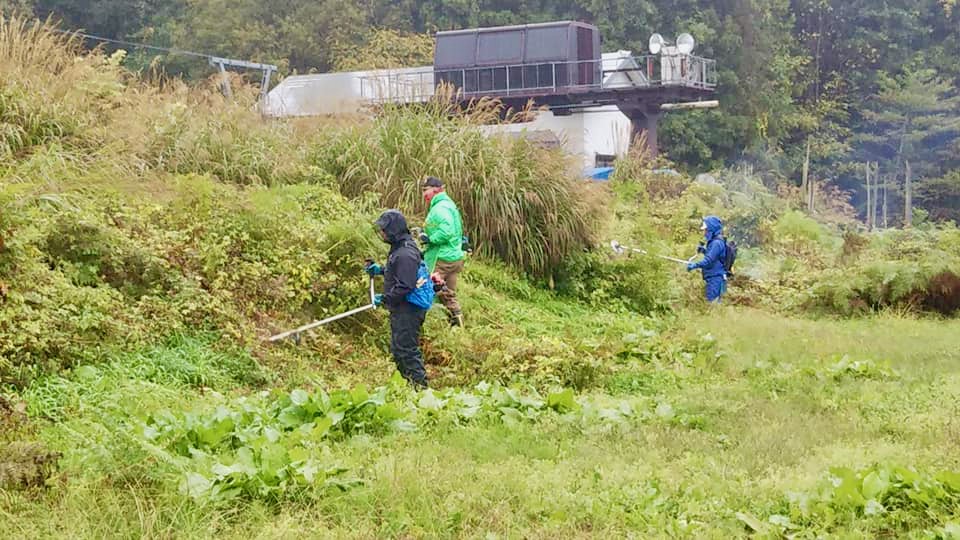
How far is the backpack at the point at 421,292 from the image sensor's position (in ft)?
29.9

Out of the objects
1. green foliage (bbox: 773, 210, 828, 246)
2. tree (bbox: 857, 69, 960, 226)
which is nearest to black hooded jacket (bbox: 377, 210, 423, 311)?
green foliage (bbox: 773, 210, 828, 246)

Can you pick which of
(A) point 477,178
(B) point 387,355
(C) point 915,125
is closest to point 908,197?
(C) point 915,125

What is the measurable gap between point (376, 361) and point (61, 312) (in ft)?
9.71

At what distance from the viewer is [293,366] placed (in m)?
9.16

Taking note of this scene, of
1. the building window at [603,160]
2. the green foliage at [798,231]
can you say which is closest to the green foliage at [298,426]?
the green foliage at [798,231]

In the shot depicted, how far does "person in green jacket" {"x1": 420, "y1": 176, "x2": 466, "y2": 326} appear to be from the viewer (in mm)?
11289

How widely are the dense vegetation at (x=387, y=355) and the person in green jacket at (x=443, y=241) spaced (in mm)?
500

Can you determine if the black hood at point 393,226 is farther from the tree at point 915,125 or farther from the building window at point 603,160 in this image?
the tree at point 915,125

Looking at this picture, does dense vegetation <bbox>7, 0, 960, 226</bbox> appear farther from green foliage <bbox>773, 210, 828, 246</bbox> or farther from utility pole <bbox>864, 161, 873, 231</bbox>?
green foliage <bbox>773, 210, 828, 246</bbox>

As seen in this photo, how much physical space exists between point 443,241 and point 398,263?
7.92 ft

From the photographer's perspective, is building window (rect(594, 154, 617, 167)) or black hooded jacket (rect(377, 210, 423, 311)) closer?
black hooded jacket (rect(377, 210, 423, 311))

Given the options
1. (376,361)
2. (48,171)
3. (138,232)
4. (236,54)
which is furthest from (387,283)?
(236,54)

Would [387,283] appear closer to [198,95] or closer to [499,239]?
[499,239]

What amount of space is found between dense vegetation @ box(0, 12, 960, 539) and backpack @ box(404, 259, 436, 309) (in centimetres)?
78
